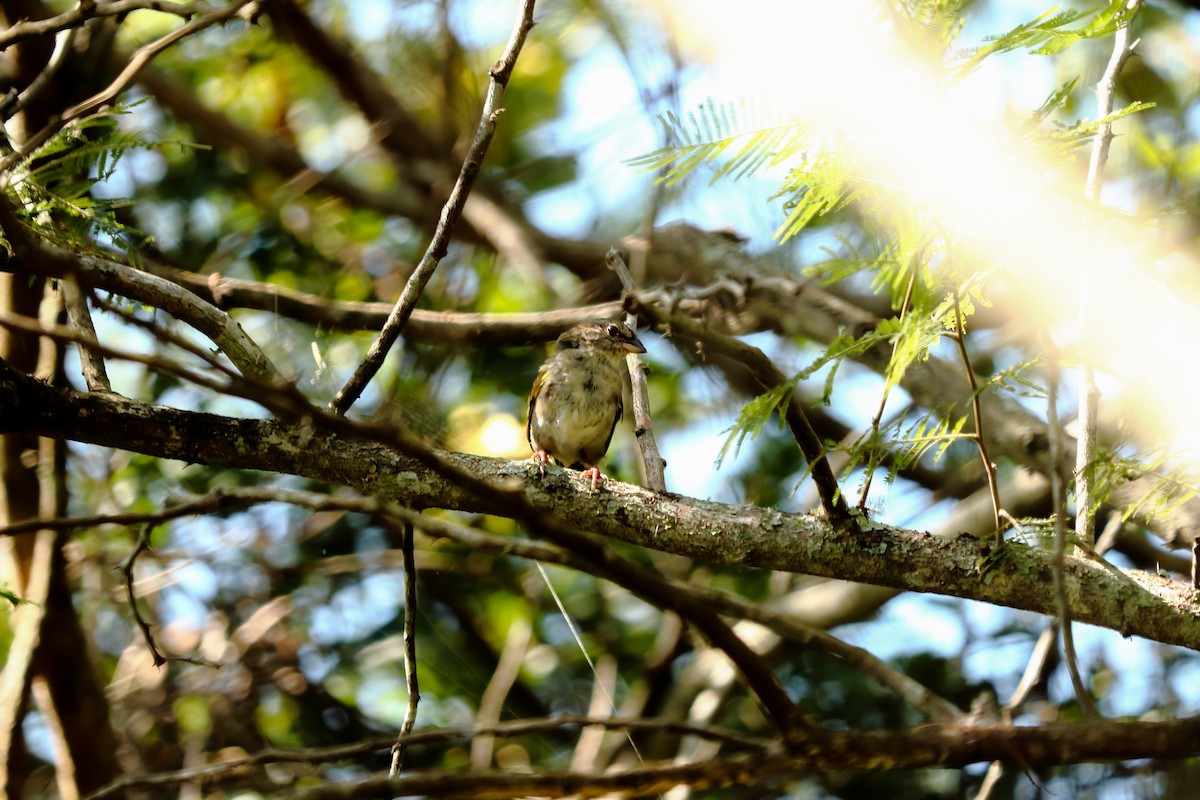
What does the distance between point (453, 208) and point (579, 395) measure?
2539mm

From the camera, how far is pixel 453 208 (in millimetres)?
3221

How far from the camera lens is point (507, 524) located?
6.89 metres

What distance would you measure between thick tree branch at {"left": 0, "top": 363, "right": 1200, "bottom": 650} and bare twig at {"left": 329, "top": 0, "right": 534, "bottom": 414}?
9.1 inches

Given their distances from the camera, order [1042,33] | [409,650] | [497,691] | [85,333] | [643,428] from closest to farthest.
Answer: [1042,33], [409,650], [85,333], [643,428], [497,691]

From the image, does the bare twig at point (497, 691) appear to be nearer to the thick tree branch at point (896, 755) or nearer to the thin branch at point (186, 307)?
the thin branch at point (186, 307)

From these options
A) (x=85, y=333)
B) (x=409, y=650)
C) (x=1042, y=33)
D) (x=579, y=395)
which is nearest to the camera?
(x=1042, y=33)

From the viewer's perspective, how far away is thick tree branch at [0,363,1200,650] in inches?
125

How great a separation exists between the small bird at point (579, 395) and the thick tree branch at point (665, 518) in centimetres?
218

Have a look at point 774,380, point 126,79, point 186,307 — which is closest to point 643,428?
point 774,380

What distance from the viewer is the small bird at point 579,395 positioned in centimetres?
570

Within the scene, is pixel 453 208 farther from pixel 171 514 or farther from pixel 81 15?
pixel 81 15

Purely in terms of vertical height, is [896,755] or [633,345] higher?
[633,345]

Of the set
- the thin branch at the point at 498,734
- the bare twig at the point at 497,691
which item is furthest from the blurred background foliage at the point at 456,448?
the thin branch at the point at 498,734

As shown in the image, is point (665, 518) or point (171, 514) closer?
point (171, 514)
